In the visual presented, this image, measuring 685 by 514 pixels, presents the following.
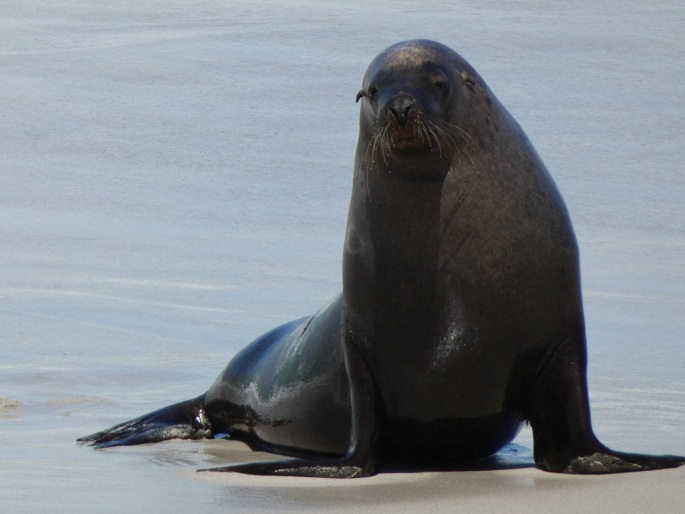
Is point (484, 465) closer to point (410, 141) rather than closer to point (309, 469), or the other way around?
point (309, 469)

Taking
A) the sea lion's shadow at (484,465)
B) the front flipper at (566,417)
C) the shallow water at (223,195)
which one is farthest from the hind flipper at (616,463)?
the shallow water at (223,195)

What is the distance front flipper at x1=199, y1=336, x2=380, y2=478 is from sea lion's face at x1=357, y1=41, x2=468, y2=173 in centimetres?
67

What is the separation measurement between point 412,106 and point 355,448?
1075mm

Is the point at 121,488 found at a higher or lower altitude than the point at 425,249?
lower

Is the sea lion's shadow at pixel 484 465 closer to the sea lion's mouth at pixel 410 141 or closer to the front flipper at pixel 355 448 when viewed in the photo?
the front flipper at pixel 355 448

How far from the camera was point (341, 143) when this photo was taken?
1302 cm

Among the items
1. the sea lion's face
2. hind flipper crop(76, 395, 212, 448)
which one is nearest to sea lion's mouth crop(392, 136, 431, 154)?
the sea lion's face

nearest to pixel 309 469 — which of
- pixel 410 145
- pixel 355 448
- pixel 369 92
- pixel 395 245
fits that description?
pixel 355 448

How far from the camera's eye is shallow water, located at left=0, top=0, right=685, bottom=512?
5.99 meters

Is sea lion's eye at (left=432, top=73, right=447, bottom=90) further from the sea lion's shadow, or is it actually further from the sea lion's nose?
the sea lion's shadow

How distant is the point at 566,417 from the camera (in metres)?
4.73

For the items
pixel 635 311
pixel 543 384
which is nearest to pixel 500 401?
pixel 543 384

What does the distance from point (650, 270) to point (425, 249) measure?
15.9 feet

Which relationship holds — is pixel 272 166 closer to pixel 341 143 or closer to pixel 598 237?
pixel 341 143
